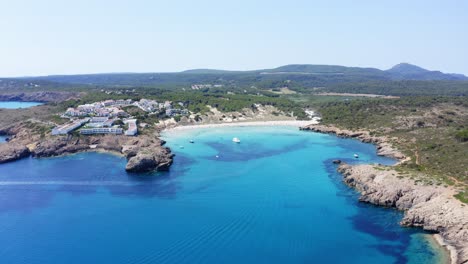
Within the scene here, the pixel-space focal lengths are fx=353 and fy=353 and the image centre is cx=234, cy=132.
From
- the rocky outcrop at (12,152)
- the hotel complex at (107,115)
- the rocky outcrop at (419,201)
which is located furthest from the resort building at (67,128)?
the rocky outcrop at (419,201)

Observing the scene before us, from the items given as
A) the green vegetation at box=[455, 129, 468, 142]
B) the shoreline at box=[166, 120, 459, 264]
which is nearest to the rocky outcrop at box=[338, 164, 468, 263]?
the shoreline at box=[166, 120, 459, 264]

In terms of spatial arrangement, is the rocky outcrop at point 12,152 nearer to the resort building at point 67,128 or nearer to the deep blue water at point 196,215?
the deep blue water at point 196,215

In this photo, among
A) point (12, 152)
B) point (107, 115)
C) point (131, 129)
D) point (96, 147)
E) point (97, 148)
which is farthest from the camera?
point (107, 115)

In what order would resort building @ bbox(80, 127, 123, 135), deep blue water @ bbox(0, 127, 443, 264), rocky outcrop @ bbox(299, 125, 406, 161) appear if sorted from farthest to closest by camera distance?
resort building @ bbox(80, 127, 123, 135) → rocky outcrop @ bbox(299, 125, 406, 161) → deep blue water @ bbox(0, 127, 443, 264)

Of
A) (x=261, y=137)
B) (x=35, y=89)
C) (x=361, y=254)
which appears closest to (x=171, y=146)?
(x=261, y=137)

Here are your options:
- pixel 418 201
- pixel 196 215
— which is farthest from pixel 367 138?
pixel 196 215

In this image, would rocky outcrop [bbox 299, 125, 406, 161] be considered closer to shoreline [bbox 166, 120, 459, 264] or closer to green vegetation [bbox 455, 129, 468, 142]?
shoreline [bbox 166, 120, 459, 264]

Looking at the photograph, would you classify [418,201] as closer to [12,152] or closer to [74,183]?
[74,183]
